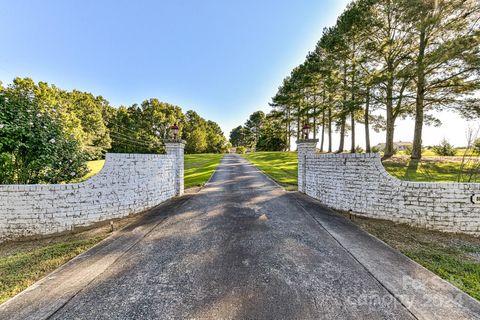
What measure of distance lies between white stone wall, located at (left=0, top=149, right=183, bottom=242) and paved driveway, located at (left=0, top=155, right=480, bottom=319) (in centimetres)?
118

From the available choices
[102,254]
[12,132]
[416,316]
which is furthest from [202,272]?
[12,132]

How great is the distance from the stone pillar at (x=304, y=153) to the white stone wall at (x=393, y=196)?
62.2 inches

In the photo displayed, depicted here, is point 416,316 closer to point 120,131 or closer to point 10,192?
point 10,192

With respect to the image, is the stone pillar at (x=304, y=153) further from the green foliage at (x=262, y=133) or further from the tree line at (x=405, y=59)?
the green foliage at (x=262, y=133)

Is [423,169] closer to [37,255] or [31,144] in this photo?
[37,255]

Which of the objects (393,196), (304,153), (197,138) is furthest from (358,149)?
(197,138)

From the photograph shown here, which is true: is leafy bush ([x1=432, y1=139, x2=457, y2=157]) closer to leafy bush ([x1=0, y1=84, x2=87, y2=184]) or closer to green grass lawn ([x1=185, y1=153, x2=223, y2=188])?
green grass lawn ([x1=185, y1=153, x2=223, y2=188])

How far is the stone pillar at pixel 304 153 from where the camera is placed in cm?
829

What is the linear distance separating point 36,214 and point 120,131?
121 feet

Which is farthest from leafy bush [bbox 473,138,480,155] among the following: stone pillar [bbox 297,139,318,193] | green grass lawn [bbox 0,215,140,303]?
green grass lawn [bbox 0,215,140,303]

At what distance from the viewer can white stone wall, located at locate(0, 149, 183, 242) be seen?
4.27 m

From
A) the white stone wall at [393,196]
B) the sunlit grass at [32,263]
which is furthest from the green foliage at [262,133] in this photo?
the sunlit grass at [32,263]

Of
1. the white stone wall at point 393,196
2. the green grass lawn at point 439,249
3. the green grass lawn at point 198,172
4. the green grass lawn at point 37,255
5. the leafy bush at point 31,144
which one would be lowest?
the green grass lawn at point 37,255

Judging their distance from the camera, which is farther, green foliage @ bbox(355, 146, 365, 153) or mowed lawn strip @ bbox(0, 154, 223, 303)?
green foliage @ bbox(355, 146, 365, 153)
